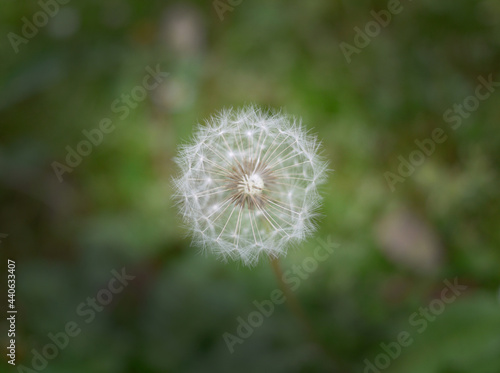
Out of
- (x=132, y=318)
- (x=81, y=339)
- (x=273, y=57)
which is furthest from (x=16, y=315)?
(x=273, y=57)

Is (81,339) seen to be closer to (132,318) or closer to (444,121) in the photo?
(132,318)
